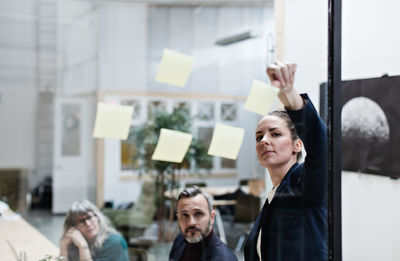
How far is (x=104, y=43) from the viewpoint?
1.73m

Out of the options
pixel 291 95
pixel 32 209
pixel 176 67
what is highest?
pixel 176 67

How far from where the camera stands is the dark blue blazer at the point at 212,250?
1301 mm

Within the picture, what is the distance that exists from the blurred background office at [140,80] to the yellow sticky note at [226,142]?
28 mm

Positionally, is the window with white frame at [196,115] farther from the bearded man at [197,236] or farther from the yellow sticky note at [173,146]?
the bearded man at [197,236]

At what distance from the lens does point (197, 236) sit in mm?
1300

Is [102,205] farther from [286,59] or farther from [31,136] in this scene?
[286,59]

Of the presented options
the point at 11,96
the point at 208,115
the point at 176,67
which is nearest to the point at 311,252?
the point at 208,115

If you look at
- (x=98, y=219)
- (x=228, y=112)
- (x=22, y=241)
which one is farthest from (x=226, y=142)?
(x=22, y=241)

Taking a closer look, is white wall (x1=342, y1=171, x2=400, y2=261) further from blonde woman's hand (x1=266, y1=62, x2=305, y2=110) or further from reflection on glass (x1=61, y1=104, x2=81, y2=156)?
reflection on glass (x1=61, y1=104, x2=81, y2=156)

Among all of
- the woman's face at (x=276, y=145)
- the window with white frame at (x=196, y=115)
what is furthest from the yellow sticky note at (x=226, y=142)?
the woman's face at (x=276, y=145)

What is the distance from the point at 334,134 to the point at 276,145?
0.78ft

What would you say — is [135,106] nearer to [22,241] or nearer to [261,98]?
[261,98]

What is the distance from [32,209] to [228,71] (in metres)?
0.90

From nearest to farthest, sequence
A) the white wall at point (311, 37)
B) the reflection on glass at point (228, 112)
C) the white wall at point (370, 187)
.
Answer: the white wall at point (311, 37) < the reflection on glass at point (228, 112) < the white wall at point (370, 187)
